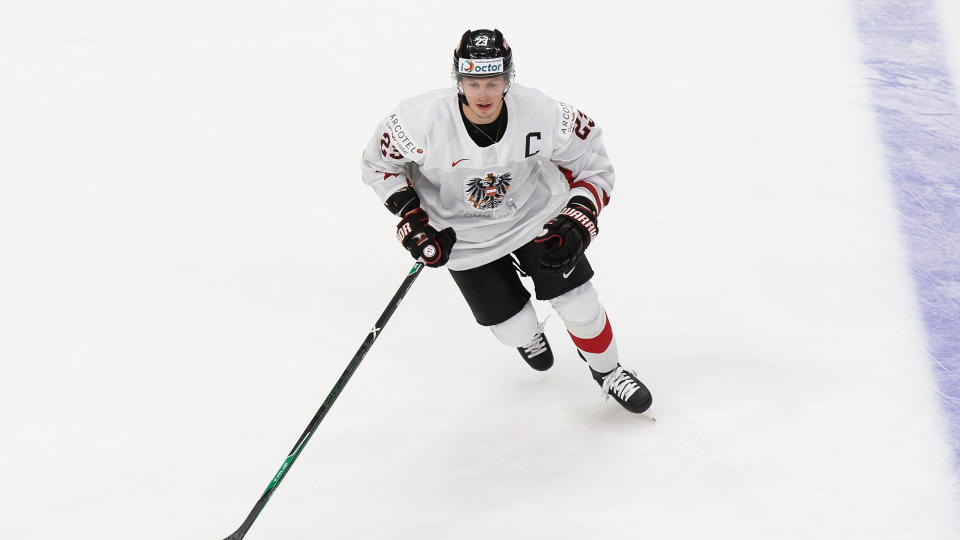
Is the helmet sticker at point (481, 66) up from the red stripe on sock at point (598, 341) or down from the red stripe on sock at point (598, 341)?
up

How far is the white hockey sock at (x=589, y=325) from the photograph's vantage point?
2777 mm

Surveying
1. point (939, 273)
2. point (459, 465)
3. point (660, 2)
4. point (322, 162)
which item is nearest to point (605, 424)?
point (459, 465)

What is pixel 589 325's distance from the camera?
9.31 feet

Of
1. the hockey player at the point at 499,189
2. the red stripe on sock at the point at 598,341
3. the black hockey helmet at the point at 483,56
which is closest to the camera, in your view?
the black hockey helmet at the point at 483,56

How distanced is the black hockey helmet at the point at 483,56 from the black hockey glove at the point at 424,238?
404mm

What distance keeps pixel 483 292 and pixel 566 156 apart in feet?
1.44

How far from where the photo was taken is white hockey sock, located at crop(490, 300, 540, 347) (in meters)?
2.88

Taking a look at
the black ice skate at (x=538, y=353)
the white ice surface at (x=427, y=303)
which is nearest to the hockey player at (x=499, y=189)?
A: the black ice skate at (x=538, y=353)

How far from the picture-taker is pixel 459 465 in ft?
9.48

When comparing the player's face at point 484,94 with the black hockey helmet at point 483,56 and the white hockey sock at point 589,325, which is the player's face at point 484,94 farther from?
the white hockey sock at point 589,325

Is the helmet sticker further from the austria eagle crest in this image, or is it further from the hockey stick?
the hockey stick

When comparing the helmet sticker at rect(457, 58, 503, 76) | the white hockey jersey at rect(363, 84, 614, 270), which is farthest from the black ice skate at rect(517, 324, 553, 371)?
the helmet sticker at rect(457, 58, 503, 76)

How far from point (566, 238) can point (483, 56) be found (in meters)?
0.50

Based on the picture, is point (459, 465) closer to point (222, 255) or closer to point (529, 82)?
point (222, 255)
